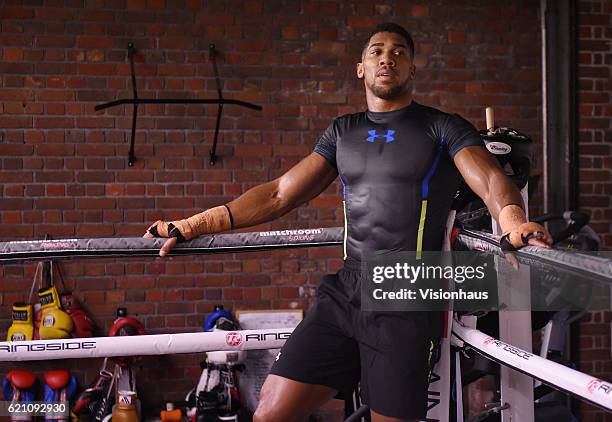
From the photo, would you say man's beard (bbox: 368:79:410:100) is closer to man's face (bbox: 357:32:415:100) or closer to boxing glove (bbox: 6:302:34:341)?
man's face (bbox: 357:32:415:100)

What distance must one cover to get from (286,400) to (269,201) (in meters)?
0.66

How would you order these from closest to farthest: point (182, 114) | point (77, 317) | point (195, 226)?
point (195, 226)
point (77, 317)
point (182, 114)

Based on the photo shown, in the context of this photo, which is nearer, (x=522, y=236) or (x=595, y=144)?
(x=522, y=236)

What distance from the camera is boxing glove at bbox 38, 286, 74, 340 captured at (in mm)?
3723

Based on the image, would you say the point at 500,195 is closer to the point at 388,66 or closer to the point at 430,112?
the point at 430,112

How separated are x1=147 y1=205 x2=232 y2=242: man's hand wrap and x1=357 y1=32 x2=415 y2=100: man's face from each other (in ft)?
2.04

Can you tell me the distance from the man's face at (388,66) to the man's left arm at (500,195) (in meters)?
0.30

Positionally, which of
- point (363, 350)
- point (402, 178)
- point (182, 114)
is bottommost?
point (363, 350)

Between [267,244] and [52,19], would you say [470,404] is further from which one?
[52,19]

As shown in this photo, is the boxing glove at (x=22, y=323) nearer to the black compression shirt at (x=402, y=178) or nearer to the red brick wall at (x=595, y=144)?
the black compression shirt at (x=402, y=178)

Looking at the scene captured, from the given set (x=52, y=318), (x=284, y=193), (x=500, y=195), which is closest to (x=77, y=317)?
(x=52, y=318)

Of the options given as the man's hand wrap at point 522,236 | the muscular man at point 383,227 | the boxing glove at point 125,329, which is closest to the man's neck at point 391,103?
the muscular man at point 383,227

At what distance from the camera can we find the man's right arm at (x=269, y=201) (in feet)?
7.27

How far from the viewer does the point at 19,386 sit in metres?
3.76
